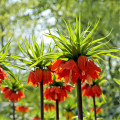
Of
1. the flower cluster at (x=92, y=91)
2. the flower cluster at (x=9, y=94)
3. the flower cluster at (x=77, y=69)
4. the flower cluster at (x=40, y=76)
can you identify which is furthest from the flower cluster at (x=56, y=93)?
the flower cluster at (x=77, y=69)

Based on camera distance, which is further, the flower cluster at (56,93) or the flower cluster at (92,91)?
the flower cluster at (92,91)

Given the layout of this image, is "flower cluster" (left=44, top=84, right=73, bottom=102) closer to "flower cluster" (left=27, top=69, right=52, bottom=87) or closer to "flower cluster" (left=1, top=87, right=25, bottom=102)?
"flower cluster" (left=27, top=69, right=52, bottom=87)

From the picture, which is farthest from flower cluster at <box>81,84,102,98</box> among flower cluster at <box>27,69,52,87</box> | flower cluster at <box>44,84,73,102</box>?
flower cluster at <box>27,69,52,87</box>

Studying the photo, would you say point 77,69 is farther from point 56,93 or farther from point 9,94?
point 9,94

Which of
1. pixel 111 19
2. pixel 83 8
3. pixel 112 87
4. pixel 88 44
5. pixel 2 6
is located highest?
pixel 2 6

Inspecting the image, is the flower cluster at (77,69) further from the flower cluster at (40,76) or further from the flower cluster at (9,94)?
the flower cluster at (9,94)

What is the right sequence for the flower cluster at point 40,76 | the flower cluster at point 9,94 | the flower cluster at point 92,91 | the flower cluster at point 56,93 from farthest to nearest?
1. the flower cluster at point 9,94
2. the flower cluster at point 92,91
3. the flower cluster at point 56,93
4. the flower cluster at point 40,76

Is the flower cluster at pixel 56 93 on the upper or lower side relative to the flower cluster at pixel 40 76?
lower

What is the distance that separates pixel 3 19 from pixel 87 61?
23.9ft

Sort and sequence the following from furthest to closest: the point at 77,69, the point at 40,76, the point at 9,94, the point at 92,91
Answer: the point at 9,94
the point at 92,91
the point at 40,76
the point at 77,69

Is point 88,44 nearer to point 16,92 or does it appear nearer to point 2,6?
point 16,92

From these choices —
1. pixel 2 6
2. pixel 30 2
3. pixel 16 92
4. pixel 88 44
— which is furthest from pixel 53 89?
pixel 2 6

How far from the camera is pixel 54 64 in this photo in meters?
1.37

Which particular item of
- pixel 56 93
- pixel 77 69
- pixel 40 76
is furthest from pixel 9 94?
pixel 77 69
